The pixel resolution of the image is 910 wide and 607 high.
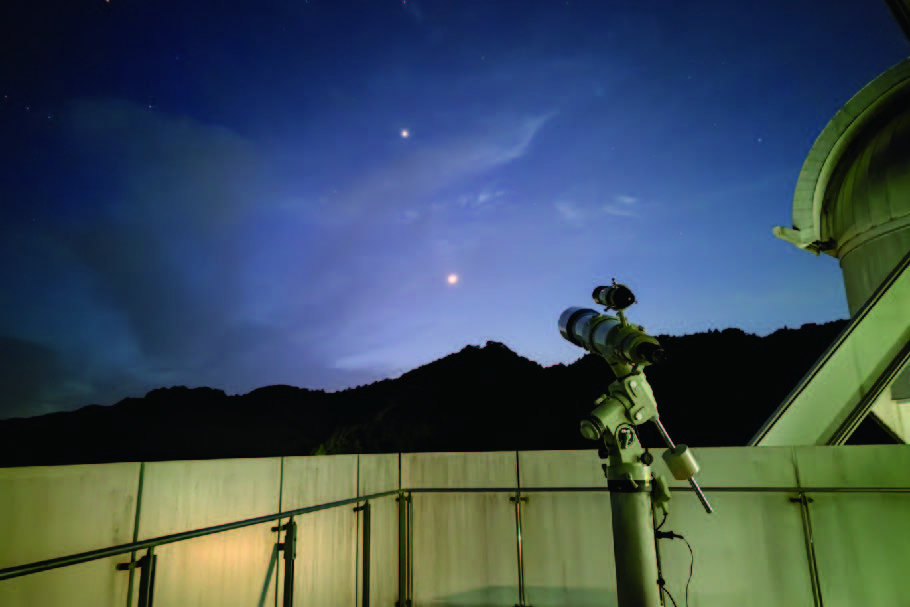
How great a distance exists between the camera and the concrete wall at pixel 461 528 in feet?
8.86

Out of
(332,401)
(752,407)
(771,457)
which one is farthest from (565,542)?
(332,401)

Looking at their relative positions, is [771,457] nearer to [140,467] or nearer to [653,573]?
[653,573]

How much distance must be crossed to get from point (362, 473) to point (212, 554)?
88.0 inches

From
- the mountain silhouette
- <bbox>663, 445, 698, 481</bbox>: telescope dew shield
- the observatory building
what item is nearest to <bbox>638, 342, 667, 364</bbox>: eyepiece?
<bbox>663, 445, 698, 481</bbox>: telescope dew shield

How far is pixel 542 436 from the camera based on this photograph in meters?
41.3

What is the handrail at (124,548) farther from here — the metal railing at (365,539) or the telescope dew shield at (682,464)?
the telescope dew shield at (682,464)

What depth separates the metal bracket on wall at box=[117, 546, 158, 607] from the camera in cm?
284

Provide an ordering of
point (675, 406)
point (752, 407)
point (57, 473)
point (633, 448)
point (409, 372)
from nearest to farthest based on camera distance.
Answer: point (57, 473) → point (633, 448) → point (752, 407) → point (675, 406) → point (409, 372)

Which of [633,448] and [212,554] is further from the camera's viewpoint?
[633,448]

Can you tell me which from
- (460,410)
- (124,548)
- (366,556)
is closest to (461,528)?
(366,556)

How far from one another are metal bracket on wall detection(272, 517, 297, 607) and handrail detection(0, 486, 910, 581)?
0.46 ft

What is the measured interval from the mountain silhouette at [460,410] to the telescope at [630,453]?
50.5 ft

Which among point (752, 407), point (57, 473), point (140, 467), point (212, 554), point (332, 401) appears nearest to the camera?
point (57, 473)

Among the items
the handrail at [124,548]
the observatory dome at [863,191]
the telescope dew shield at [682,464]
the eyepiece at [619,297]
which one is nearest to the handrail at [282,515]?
the handrail at [124,548]
